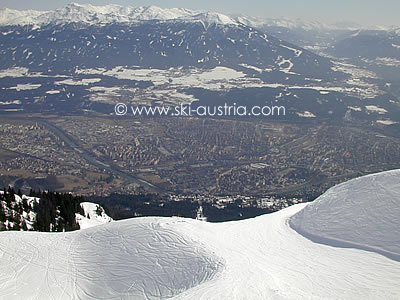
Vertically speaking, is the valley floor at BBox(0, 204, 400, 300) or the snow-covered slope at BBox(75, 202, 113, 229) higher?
the valley floor at BBox(0, 204, 400, 300)

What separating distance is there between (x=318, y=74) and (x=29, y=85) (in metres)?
125

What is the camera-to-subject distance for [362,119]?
106 m

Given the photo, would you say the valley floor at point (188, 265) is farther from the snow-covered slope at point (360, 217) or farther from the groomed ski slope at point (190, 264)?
the snow-covered slope at point (360, 217)

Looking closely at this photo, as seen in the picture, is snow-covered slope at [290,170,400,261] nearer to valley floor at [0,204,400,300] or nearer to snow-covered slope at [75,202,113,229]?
valley floor at [0,204,400,300]

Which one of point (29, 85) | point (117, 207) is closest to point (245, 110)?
point (117, 207)

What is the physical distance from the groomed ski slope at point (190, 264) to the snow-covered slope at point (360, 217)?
0.32 m

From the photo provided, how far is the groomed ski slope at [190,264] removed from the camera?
44.8ft

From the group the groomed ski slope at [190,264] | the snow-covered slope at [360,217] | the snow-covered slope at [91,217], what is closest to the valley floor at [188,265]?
the groomed ski slope at [190,264]

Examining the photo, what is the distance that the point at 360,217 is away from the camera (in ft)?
61.2

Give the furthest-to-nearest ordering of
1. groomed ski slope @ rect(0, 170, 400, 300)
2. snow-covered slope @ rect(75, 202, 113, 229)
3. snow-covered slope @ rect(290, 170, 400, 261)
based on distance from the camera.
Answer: snow-covered slope @ rect(75, 202, 113, 229) → snow-covered slope @ rect(290, 170, 400, 261) → groomed ski slope @ rect(0, 170, 400, 300)

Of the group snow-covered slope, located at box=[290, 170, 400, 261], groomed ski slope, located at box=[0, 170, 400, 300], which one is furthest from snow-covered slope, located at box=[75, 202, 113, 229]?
snow-covered slope, located at box=[290, 170, 400, 261]

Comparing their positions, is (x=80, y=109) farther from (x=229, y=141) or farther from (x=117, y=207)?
(x=117, y=207)

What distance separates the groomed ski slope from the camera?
44.8ft

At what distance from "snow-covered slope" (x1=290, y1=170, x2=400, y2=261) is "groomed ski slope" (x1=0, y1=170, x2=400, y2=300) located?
12.6 inches
